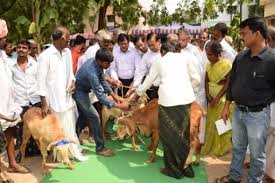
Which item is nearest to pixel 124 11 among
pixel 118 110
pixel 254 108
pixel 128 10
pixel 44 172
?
pixel 128 10

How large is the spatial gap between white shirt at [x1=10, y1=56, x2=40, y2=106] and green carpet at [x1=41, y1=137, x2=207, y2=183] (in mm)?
1102

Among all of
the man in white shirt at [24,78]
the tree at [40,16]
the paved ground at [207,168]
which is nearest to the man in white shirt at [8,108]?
the paved ground at [207,168]

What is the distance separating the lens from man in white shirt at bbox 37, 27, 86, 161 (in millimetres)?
5332

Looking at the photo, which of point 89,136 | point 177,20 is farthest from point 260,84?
point 177,20

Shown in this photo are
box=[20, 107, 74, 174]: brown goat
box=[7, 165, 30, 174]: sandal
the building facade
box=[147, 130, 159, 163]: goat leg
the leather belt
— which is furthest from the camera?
the building facade

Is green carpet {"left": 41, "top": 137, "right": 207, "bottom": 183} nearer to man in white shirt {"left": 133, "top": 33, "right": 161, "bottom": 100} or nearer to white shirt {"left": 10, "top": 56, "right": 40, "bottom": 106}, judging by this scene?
white shirt {"left": 10, "top": 56, "right": 40, "bottom": 106}

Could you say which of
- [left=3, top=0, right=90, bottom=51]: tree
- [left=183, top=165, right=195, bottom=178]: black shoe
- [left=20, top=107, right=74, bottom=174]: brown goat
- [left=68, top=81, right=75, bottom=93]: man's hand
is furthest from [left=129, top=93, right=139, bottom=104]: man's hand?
[left=3, top=0, right=90, bottom=51]: tree

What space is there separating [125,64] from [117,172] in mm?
2485

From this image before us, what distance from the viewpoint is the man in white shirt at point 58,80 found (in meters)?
5.33

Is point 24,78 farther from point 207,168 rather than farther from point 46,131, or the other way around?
point 207,168

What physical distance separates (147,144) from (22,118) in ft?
7.42

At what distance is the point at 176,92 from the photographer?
495 centimetres

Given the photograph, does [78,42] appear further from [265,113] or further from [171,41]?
[265,113]

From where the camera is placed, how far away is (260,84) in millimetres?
4223
